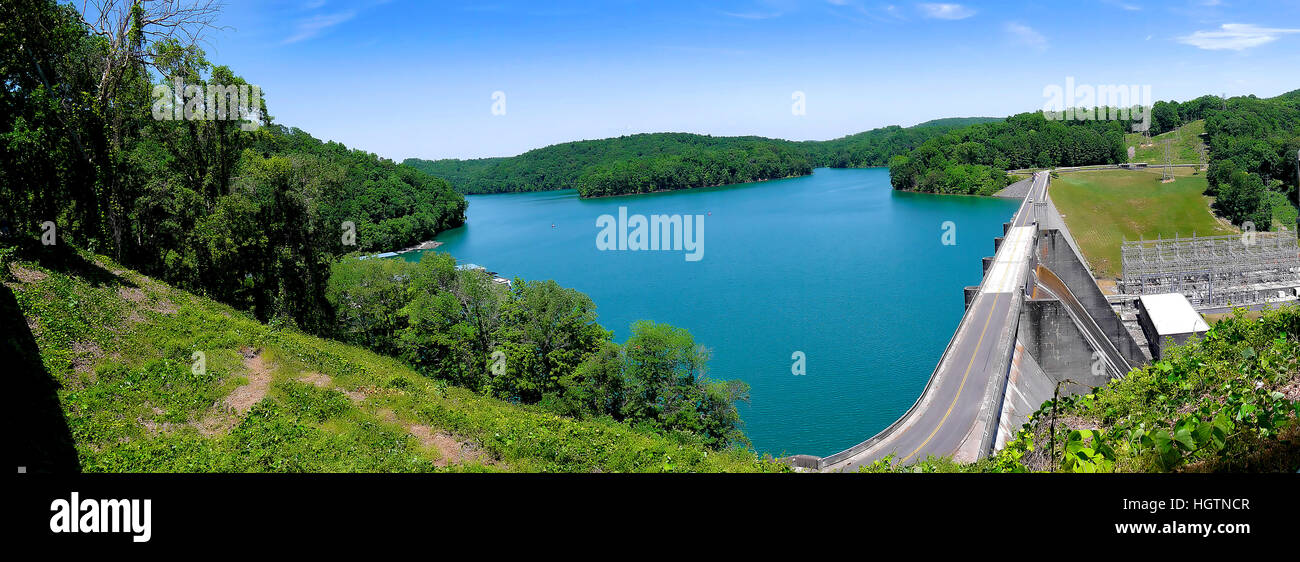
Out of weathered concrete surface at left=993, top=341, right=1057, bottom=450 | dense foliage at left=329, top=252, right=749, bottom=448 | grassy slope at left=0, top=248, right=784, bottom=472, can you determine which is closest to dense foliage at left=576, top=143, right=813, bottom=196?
dense foliage at left=329, top=252, right=749, bottom=448

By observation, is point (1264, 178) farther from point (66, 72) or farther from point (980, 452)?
point (66, 72)

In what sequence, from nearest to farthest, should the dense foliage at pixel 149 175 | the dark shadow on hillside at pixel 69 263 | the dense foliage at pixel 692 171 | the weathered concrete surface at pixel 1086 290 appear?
the dark shadow on hillside at pixel 69 263 → the dense foliage at pixel 149 175 → the weathered concrete surface at pixel 1086 290 → the dense foliage at pixel 692 171

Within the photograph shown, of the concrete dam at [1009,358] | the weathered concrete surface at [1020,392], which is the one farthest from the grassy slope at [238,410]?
the weathered concrete surface at [1020,392]

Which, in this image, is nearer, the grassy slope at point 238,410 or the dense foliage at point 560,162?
the grassy slope at point 238,410

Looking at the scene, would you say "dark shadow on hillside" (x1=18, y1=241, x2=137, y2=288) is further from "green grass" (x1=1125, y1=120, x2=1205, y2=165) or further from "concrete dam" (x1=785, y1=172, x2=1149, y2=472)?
"green grass" (x1=1125, y1=120, x2=1205, y2=165)

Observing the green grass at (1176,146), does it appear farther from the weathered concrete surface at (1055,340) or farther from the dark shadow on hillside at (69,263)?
the dark shadow on hillside at (69,263)

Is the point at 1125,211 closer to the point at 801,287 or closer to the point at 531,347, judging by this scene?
the point at 801,287

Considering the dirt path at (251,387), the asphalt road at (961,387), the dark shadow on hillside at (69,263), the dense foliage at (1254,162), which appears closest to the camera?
the dirt path at (251,387)

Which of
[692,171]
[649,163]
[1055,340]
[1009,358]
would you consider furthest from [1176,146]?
[1009,358]
